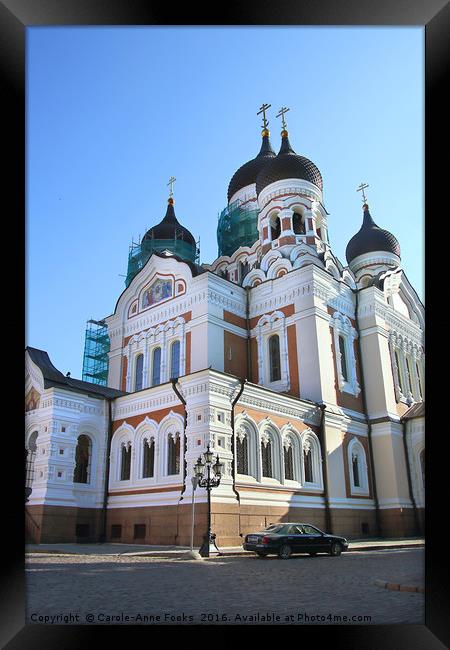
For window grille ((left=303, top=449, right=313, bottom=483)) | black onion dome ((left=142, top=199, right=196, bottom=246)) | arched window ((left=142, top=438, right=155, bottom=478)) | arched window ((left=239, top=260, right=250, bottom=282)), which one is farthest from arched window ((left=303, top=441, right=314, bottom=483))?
black onion dome ((left=142, top=199, right=196, bottom=246))

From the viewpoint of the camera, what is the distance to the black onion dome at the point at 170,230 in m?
33.2

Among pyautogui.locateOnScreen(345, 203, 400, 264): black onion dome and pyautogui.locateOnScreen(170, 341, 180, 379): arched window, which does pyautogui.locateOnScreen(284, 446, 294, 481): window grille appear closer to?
pyautogui.locateOnScreen(170, 341, 180, 379): arched window

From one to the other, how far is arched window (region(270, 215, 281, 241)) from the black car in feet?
54.9

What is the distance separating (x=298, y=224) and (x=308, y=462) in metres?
12.4

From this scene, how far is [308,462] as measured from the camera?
19.6 metres

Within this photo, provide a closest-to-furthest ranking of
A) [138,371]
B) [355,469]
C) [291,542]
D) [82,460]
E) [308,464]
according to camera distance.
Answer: [291,542], [82,460], [308,464], [355,469], [138,371]

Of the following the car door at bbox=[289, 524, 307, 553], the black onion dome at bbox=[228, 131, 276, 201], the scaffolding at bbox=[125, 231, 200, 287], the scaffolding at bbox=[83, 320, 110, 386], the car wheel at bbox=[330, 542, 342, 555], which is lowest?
the car wheel at bbox=[330, 542, 342, 555]

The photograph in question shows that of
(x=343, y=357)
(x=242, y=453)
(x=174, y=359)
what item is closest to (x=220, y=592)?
(x=242, y=453)

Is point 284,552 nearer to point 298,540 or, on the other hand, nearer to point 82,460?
point 298,540

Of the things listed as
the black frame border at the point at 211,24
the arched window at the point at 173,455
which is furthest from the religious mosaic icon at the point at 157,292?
the black frame border at the point at 211,24

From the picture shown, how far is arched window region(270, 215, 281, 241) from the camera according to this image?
27.3 meters

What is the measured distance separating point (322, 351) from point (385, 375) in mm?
3689

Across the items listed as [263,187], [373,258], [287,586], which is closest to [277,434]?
[287,586]

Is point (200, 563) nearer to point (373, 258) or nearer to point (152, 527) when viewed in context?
point (152, 527)
